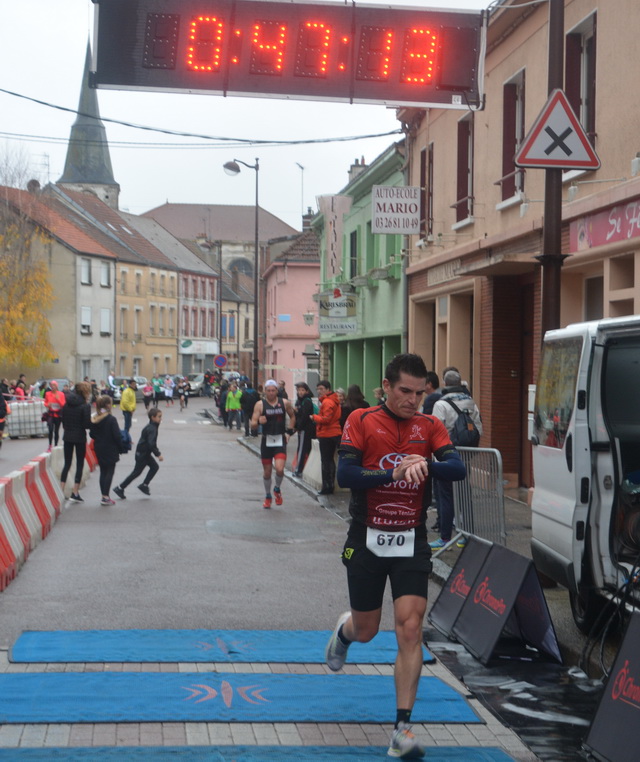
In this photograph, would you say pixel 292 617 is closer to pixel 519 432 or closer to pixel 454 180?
pixel 519 432

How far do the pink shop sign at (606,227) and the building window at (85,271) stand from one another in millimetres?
63362

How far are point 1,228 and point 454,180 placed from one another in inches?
1707

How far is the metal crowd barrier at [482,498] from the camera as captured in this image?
9.73 m

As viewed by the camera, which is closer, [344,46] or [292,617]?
[292,617]

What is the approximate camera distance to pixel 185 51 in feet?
33.7

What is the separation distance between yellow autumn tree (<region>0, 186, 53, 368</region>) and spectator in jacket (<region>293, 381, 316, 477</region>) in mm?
41007

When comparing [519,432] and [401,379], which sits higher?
[401,379]

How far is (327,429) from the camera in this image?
18672 mm

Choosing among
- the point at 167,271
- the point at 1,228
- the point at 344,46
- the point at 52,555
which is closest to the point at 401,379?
the point at 344,46

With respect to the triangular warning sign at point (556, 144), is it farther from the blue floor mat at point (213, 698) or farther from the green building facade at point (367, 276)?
the green building facade at point (367, 276)

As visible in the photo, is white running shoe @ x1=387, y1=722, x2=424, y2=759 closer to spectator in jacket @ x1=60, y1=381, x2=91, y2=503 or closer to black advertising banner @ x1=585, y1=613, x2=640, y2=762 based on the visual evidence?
black advertising banner @ x1=585, y1=613, x2=640, y2=762

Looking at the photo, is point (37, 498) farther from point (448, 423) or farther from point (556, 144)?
point (556, 144)

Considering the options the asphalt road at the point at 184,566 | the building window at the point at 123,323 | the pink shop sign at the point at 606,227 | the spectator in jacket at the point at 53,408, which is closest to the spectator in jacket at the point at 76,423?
the asphalt road at the point at 184,566

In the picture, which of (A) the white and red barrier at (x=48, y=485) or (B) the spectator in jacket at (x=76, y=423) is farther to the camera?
(B) the spectator in jacket at (x=76, y=423)
